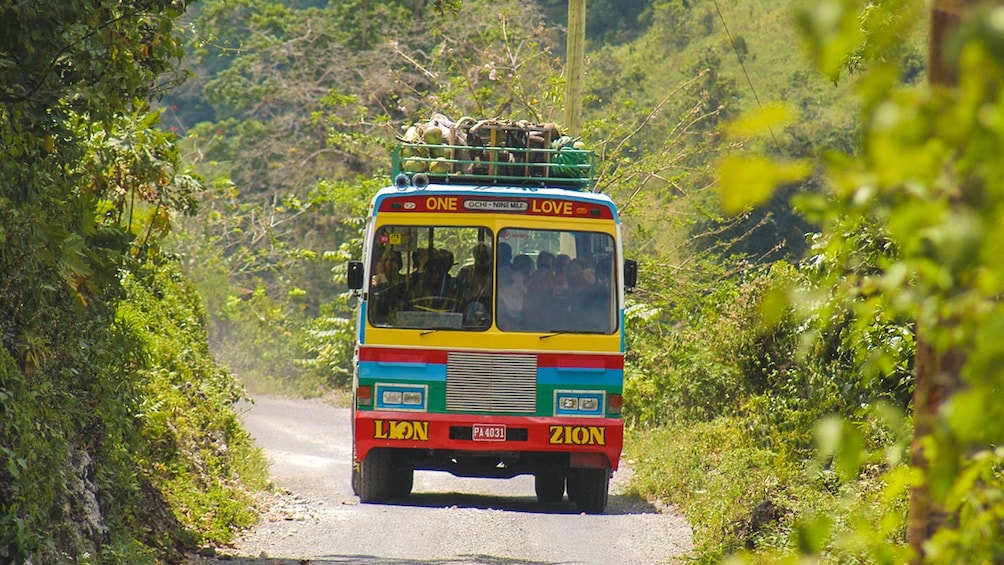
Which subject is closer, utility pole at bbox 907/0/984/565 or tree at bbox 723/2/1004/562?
tree at bbox 723/2/1004/562

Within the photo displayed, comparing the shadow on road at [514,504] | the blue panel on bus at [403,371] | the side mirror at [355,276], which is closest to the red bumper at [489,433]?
the blue panel on bus at [403,371]

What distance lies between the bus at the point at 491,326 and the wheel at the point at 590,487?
0.63 metres

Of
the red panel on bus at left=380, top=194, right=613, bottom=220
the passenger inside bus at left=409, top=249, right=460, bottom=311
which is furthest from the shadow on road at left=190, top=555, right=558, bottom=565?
the red panel on bus at left=380, top=194, right=613, bottom=220

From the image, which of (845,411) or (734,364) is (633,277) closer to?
(845,411)

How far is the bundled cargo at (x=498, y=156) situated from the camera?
466 inches

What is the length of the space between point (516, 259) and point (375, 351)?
137 centimetres

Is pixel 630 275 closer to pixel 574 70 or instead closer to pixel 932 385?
pixel 574 70

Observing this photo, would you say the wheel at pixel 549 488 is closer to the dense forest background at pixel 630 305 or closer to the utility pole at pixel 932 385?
the dense forest background at pixel 630 305

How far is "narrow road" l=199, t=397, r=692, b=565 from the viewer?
1066cm

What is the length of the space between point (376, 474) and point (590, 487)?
6.25 feet

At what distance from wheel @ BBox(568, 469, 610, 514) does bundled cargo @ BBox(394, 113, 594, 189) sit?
98.5 inches

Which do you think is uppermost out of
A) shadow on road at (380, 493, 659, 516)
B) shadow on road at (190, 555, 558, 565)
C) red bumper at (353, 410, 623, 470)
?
red bumper at (353, 410, 623, 470)

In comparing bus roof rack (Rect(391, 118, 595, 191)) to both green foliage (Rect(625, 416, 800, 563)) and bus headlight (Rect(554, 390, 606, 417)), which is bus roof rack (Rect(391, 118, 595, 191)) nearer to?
bus headlight (Rect(554, 390, 606, 417))

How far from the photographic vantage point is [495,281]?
37.3 ft
